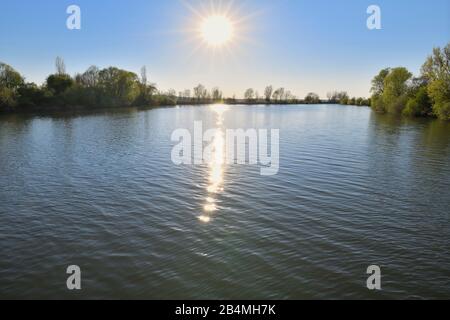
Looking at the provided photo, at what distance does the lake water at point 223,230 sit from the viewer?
8.57 m

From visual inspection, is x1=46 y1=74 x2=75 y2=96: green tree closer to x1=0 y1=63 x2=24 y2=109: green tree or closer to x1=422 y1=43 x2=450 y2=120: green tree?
x1=0 y1=63 x2=24 y2=109: green tree

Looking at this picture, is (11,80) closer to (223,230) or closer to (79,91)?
(79,91)

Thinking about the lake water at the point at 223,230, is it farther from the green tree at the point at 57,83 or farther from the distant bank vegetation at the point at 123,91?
the green tree at the point at 57,83

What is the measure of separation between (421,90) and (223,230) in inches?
2996

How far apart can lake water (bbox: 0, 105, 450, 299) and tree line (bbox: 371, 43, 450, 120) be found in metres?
45.1

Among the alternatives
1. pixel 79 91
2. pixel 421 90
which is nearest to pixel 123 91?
pixel 79 91

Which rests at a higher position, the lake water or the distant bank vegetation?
the distant bank vegetation

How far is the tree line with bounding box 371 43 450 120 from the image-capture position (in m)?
58.0

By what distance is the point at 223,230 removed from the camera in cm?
1177

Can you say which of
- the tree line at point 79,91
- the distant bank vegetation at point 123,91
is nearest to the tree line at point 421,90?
the distant bank vegetation at point 123,91

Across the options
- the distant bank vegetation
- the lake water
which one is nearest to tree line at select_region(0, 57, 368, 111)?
the distant bank vegetation

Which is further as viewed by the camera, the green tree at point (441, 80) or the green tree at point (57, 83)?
the green tree at point (57, 83)

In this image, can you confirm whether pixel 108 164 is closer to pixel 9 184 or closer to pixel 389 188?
pixel 9 184

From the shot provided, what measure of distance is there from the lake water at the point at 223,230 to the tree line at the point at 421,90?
45.1m
